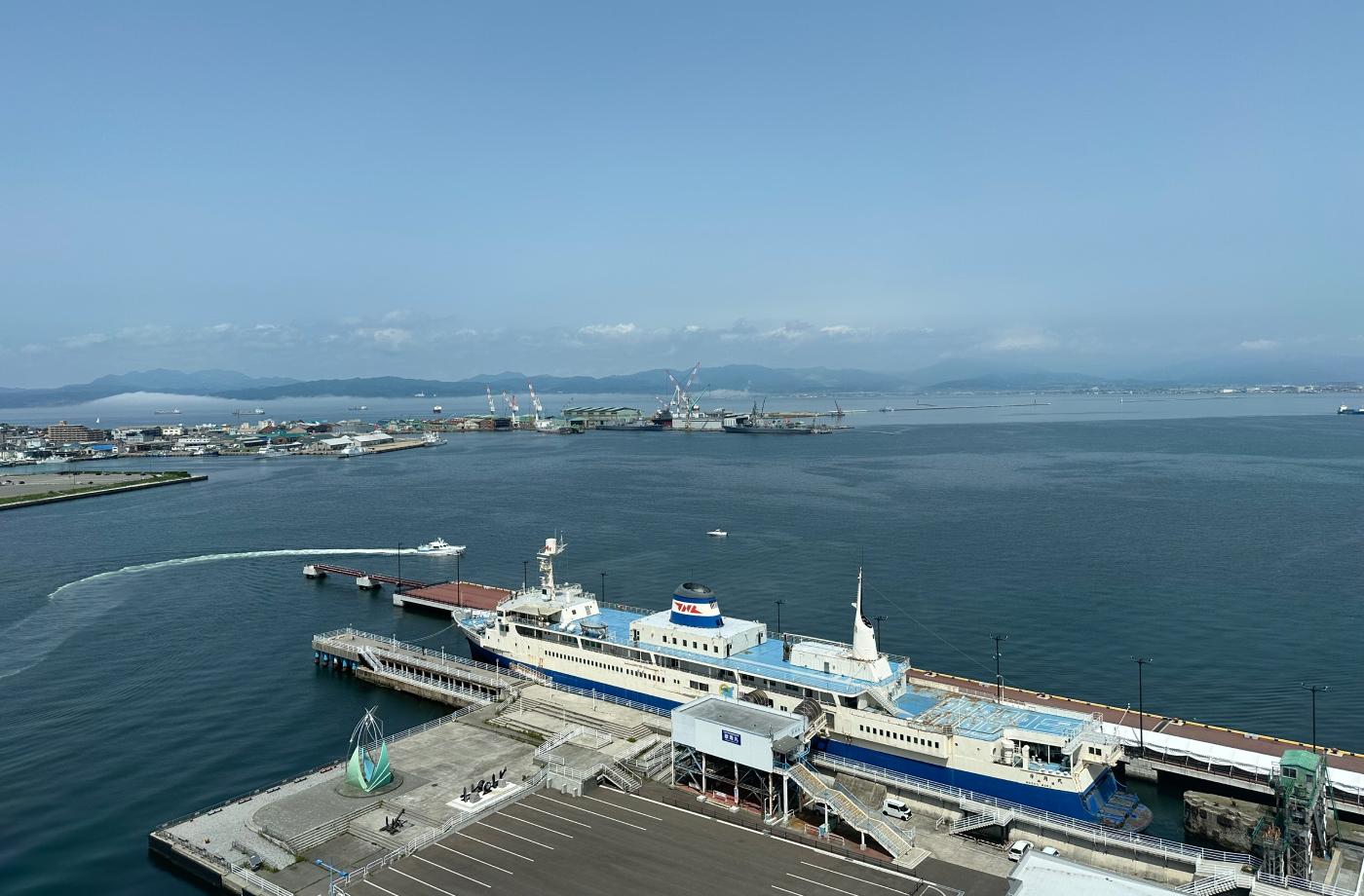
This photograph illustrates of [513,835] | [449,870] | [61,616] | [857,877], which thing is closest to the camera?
[857,877]

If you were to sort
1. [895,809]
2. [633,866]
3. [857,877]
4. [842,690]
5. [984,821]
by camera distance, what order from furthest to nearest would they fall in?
[842,690] < [895,809] < [984,821] < [633,866] < [857,877]

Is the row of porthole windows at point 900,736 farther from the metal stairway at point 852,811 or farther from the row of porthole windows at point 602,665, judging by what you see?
the row of porthole windows at point 602,665

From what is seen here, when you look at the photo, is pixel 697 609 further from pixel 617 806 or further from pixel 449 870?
pixel 449 870

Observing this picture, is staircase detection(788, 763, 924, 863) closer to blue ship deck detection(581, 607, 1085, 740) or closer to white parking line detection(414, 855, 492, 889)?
blue ship deck detection(581, 607, 1085, 740)

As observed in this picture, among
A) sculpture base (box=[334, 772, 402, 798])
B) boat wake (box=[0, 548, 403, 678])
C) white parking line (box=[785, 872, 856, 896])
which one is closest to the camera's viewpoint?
white parking line (box=[785, 872, 856, 896])

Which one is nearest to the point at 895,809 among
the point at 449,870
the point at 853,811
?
the point at 853,811

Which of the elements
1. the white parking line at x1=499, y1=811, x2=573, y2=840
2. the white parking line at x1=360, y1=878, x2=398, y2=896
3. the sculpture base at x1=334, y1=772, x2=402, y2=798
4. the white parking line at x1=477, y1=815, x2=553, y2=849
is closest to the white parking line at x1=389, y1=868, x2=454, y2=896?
the white parking line at x1=360, y1=878, x2=398, y2=896
